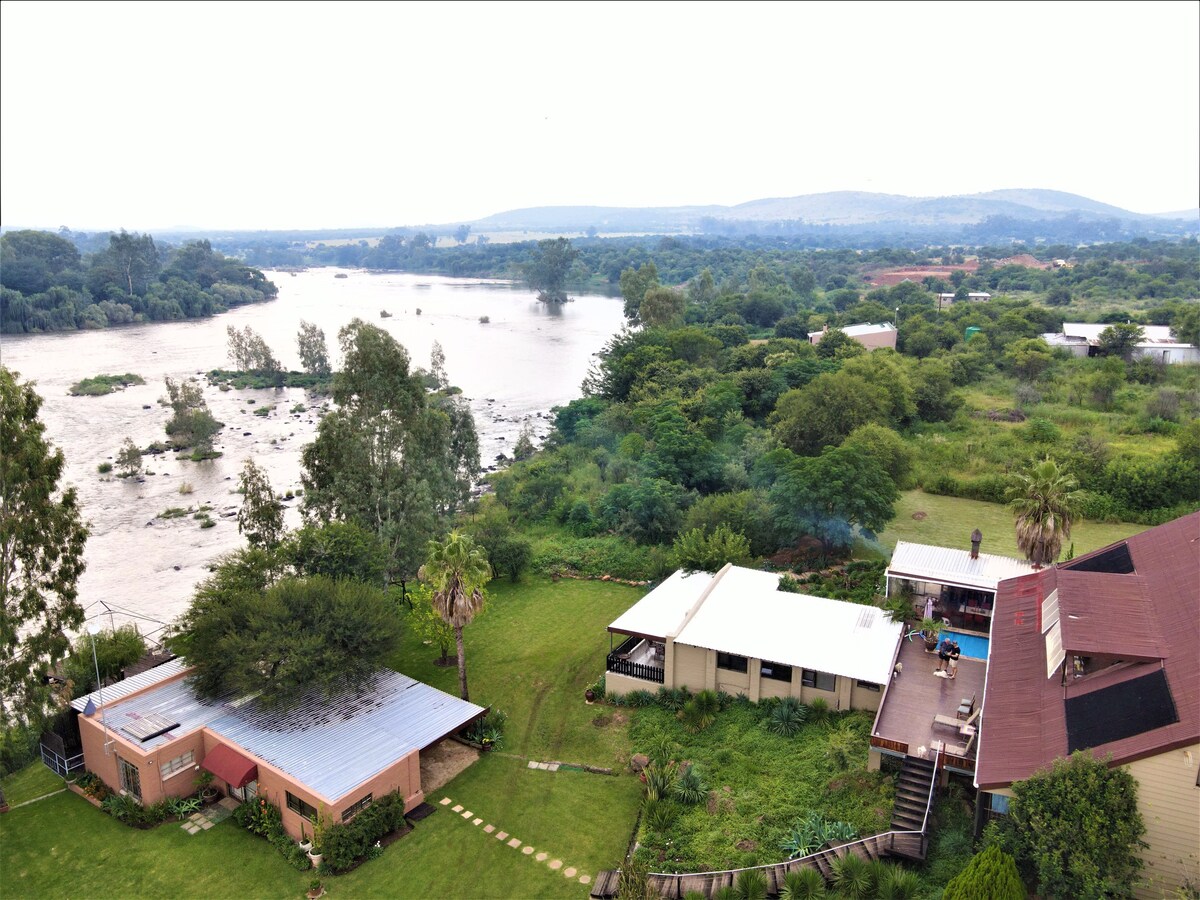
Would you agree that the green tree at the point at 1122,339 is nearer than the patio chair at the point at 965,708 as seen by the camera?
No

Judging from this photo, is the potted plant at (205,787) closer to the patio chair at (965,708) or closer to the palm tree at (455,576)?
the palm tree at (455,576)

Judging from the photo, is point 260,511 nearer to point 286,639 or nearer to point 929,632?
point 286,639

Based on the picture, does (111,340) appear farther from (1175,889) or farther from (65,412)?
(1175,889)

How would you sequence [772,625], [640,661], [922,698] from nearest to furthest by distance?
[922,698], [772,625], [640,661]

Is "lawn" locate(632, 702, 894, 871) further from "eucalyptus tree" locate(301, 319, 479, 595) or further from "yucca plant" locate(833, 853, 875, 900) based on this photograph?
"eucalyptus tree" locate(301, 319, 479, 595)

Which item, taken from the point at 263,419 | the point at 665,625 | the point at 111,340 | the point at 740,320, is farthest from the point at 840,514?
the point at 111,340

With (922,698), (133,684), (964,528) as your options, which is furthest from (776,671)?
(964,528)

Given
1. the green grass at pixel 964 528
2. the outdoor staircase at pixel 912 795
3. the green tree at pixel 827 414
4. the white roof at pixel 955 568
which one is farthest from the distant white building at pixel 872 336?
the outdoor staircase at pixel 912 795
